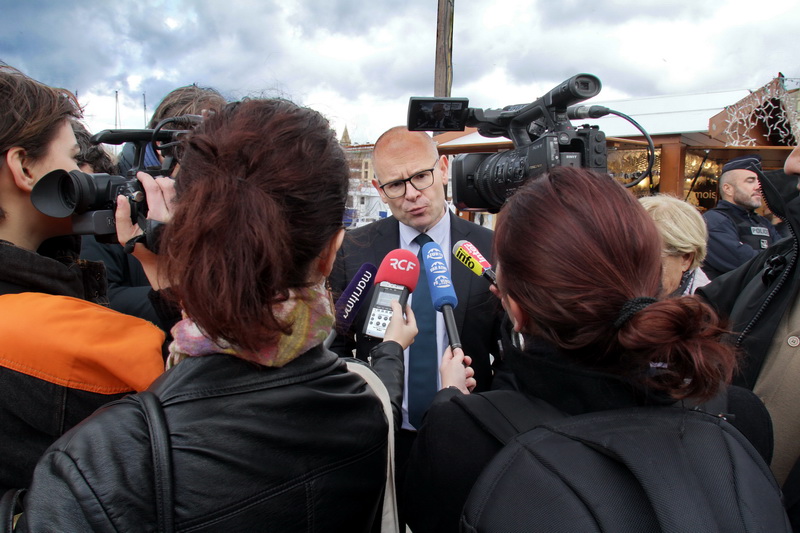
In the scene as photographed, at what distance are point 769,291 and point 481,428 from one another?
1.10 m

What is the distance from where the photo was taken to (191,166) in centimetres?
77

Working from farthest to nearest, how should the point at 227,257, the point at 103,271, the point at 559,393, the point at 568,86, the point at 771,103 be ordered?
1. the point at 771,103
2. the point at 568,86
3. the point at 103,271
4. the point at 559,393
5. the point at 227,257

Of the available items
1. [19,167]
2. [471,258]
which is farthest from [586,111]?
[19,167]

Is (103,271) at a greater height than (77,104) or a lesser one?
lesser

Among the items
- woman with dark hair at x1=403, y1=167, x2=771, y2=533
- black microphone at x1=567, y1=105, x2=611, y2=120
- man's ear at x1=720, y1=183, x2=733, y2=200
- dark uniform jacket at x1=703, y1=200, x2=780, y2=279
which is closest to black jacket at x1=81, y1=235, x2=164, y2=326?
woman with dark hair at x1=403, y1=167, x2=771, y2=533

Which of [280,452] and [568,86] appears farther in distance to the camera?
[568,86]

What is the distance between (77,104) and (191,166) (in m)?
0.60

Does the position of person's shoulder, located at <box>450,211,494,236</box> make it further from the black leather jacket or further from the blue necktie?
the black leather jacket

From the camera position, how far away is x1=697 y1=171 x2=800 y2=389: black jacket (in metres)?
1.41

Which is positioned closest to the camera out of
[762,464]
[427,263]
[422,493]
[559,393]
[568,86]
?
[762,464]

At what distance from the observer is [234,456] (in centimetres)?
70

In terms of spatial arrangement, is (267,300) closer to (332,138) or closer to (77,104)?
(332,138)

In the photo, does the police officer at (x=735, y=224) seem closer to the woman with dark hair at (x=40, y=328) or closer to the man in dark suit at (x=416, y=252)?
the man in dark suit at (x=416, y=252)

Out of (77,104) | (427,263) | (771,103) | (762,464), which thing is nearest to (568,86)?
(427,263)
